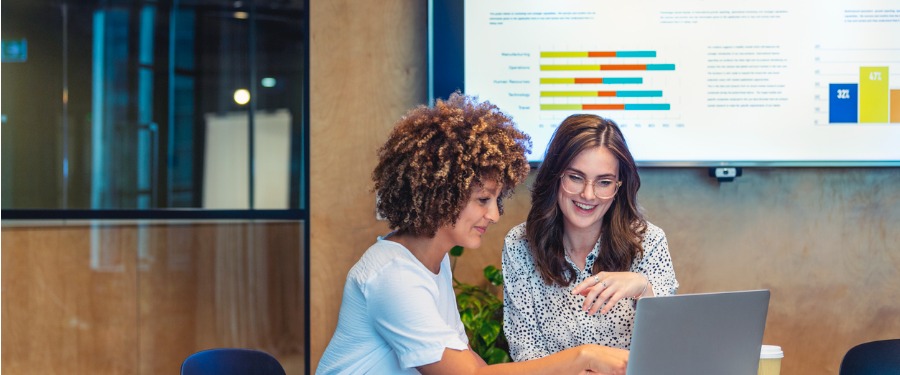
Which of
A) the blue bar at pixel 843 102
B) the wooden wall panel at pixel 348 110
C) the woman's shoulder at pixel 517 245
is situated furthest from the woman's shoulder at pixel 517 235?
the blue bar at pixel 843 102

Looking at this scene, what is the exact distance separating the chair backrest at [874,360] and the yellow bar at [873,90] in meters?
0.89

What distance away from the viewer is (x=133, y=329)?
3219mm

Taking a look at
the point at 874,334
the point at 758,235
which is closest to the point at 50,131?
the point at 758,235

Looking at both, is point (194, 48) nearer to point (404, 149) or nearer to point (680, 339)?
point (404, 149)

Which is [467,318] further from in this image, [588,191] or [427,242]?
[427,242]

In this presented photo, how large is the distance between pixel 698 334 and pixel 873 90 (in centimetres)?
168

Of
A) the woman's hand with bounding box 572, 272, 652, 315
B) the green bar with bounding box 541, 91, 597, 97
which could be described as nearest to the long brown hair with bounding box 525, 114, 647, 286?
the woman's hand with bounding box 572, 272, 652, 315

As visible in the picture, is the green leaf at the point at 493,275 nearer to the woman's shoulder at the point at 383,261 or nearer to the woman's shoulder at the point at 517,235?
the woman's shoulder at the point at 517,235

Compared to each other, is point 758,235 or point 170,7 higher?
point 170,7

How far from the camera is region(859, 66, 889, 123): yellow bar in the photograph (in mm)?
2705

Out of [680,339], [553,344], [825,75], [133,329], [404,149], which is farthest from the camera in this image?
[133,329]

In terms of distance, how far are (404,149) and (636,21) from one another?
1435mm

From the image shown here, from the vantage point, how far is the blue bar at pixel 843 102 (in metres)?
2.71

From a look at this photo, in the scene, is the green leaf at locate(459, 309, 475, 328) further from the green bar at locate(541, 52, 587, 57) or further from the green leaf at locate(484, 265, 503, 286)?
the green bar at locate(541, 52, 587, 57)
